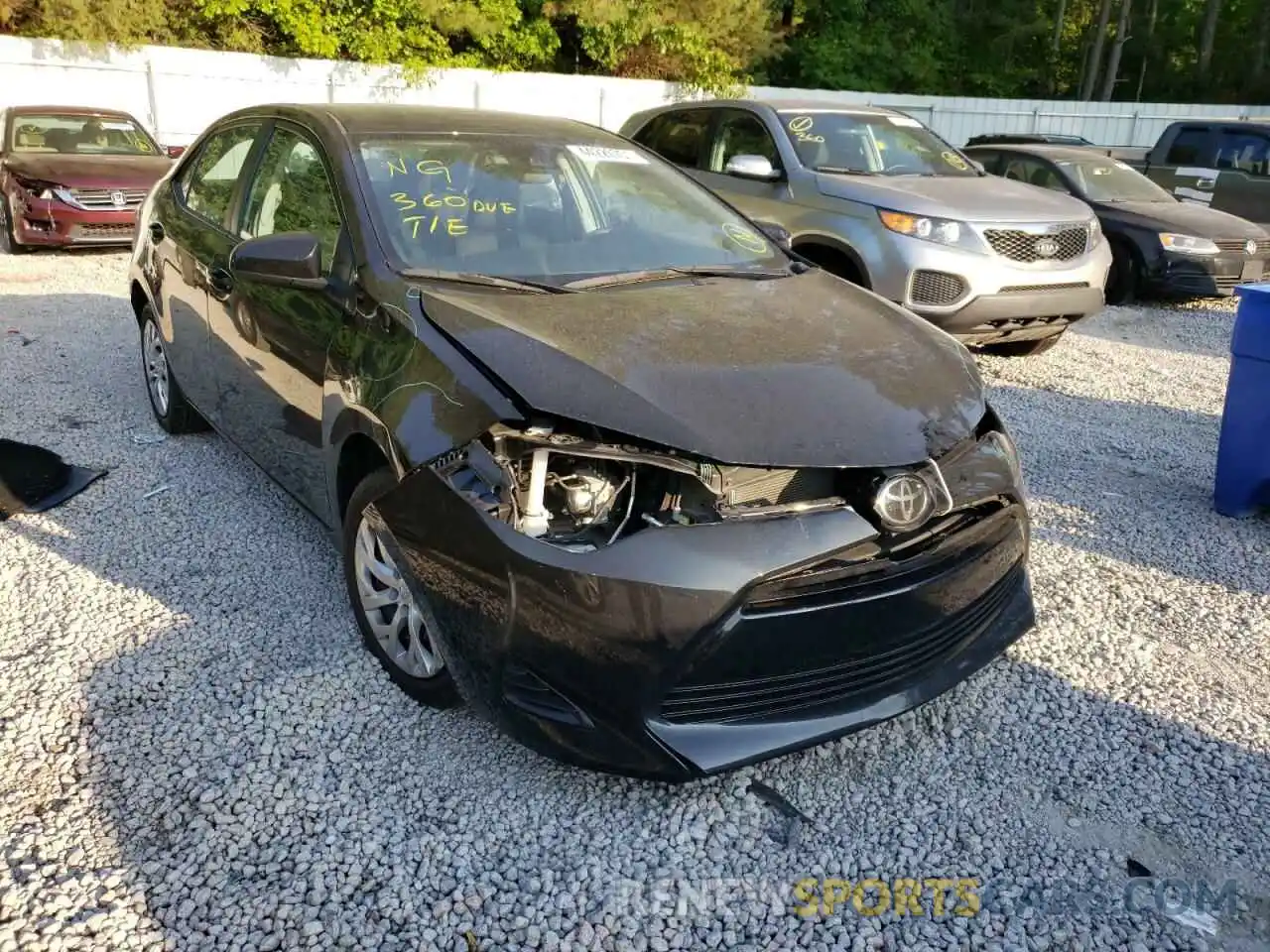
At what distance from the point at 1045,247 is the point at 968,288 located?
74 centimetres

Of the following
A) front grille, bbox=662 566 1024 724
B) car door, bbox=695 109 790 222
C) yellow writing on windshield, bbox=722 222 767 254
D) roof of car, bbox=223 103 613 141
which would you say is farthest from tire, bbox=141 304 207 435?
car door, bbox=695 109 790 222

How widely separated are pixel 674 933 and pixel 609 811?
0.42 metres

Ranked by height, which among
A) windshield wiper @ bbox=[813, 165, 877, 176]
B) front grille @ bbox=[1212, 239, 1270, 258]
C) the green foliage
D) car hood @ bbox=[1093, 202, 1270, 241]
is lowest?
front grille @ bbox=[1212, 239, 1270, 258]

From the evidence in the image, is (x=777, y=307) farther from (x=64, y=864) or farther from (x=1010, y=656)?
(x=64, y=864)

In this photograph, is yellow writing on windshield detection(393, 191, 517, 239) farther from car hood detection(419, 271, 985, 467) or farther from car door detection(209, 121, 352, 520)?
car hood detection(419, 271, 985, 467)

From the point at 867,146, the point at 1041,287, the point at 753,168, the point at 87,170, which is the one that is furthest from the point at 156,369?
the point at 87,170

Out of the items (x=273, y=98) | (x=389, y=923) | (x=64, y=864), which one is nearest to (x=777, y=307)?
(x=389, y=923)

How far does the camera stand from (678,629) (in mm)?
2217

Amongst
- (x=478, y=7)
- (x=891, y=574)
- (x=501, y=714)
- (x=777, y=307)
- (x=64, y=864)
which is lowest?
(x=64, y=864)

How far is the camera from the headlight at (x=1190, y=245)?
9281mm

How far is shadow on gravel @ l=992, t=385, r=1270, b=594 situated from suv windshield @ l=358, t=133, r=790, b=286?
76.3 inches

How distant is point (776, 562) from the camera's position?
2.27m

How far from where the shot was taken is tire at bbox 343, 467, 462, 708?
9.12ft

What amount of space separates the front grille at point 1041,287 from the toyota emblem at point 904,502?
4472 millimetres
